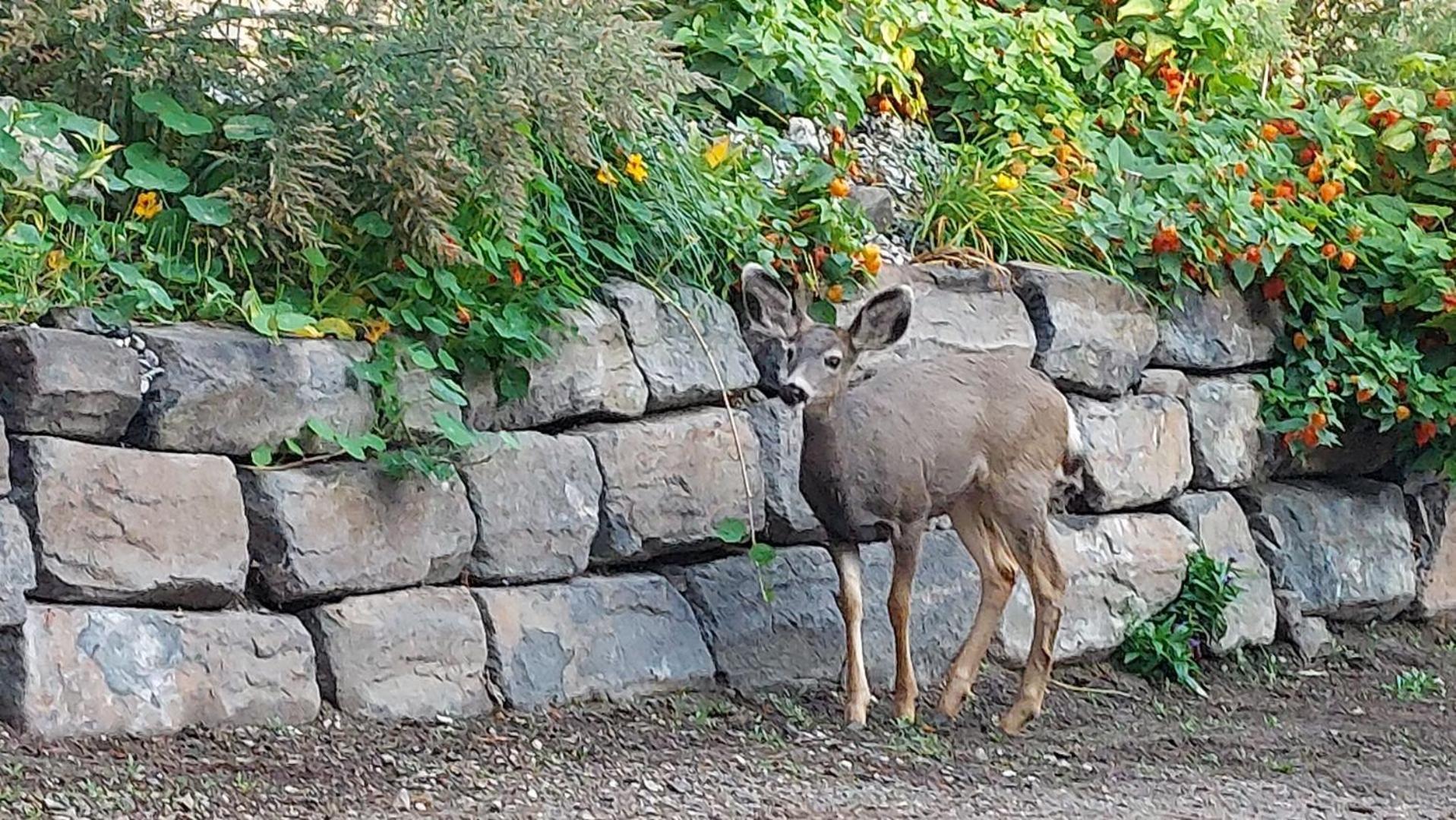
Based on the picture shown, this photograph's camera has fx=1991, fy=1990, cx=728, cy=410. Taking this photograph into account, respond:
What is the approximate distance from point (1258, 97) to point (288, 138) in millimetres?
4891

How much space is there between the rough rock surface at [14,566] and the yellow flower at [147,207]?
A: 1.04 m

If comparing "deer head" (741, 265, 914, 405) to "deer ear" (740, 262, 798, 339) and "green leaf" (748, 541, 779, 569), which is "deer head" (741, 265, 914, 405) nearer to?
"deer ear" (740, 262, 798, 339)

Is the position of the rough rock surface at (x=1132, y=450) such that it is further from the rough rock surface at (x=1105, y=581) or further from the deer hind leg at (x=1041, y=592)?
the deer hind leg at (x=1041, y=592)

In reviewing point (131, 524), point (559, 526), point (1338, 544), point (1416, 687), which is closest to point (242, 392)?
point (131, 524)

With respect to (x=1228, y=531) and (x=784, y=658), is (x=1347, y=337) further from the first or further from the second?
(x=784, y=658)

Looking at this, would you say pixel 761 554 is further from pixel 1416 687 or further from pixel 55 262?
pixel 1416 687

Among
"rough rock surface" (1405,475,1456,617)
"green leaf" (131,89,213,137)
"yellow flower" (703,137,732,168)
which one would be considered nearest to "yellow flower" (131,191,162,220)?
"green leaf" (131,89,213,137)

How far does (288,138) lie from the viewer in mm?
5781

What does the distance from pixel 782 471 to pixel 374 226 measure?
1.79 metres

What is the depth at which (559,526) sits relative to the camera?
6266 mm

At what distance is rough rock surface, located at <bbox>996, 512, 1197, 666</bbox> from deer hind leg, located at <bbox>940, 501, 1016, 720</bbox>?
558 millimetres

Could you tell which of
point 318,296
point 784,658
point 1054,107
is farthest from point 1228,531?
point 318,296

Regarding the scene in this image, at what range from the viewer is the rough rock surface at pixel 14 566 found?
4.96 metres

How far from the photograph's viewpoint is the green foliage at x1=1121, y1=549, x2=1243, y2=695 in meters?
7.70
